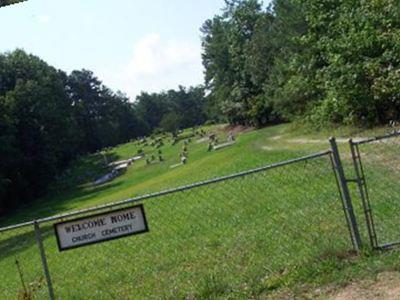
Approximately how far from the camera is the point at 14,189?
181 ft

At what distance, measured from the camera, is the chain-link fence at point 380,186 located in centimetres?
743

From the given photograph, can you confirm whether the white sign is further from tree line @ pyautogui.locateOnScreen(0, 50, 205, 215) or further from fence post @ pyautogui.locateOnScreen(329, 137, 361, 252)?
tree line @ pyautogui.locateOnScreen(0, 50, 205, 215)

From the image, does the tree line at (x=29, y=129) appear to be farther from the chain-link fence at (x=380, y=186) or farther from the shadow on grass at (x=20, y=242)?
the chain-link fence at (x=380, y=186)

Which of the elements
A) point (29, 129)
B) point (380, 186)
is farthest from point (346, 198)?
point (29, 129)

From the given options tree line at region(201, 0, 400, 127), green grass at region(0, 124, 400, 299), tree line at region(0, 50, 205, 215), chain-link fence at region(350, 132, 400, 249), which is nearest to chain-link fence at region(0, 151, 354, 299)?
green grass at region(0, 124, 400, 299)

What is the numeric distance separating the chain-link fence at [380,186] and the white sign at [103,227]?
8.96 feet

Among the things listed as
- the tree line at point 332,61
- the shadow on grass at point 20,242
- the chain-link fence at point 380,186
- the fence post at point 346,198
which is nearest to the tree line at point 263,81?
the tree line at point 332,61

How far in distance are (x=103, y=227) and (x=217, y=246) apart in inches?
144

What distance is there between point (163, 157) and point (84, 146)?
4914 cm

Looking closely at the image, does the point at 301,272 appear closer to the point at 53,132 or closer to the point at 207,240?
the point at 207,240

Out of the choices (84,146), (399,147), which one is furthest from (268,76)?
(84,146)

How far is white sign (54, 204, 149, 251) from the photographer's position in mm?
7188

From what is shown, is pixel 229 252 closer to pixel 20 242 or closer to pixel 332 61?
pixel 20 242

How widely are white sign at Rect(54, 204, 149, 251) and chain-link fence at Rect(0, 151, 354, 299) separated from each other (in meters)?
0.15
